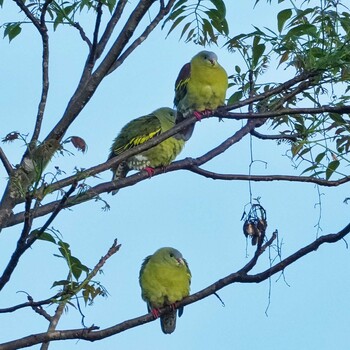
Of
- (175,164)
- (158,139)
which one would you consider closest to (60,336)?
(158,139)

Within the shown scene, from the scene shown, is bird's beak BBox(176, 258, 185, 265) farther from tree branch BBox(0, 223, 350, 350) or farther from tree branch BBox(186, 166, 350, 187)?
tree branch BBox(0, 223, 350, 350)

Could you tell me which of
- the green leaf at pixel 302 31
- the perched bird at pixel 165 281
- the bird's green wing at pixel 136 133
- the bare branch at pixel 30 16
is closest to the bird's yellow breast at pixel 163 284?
the perched bird at pixel 165 281

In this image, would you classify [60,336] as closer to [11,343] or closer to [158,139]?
[11,343]

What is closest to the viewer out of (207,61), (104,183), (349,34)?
(349,34)

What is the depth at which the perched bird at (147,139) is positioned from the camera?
684 centimetres

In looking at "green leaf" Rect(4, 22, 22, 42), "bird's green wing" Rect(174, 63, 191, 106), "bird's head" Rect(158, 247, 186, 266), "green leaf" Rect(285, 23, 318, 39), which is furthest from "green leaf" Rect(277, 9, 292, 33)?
"bird's head" Rect(158, 247, 186, 266)

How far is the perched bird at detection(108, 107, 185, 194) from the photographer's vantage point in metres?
6.84

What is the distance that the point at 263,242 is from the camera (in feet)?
11.2

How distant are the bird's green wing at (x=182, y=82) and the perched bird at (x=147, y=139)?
1.09 ft

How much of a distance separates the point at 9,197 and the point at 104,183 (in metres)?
0.73

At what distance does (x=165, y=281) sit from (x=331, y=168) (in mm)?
2442

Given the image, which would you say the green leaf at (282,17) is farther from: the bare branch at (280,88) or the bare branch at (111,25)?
the bare branch at (111,25)

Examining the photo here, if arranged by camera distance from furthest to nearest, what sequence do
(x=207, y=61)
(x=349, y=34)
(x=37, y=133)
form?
1. (x=207, y=61)
2. (x=349, y=34)
3. (x=37, y=133)

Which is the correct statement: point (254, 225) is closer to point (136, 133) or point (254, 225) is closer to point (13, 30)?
point (13, 30)
